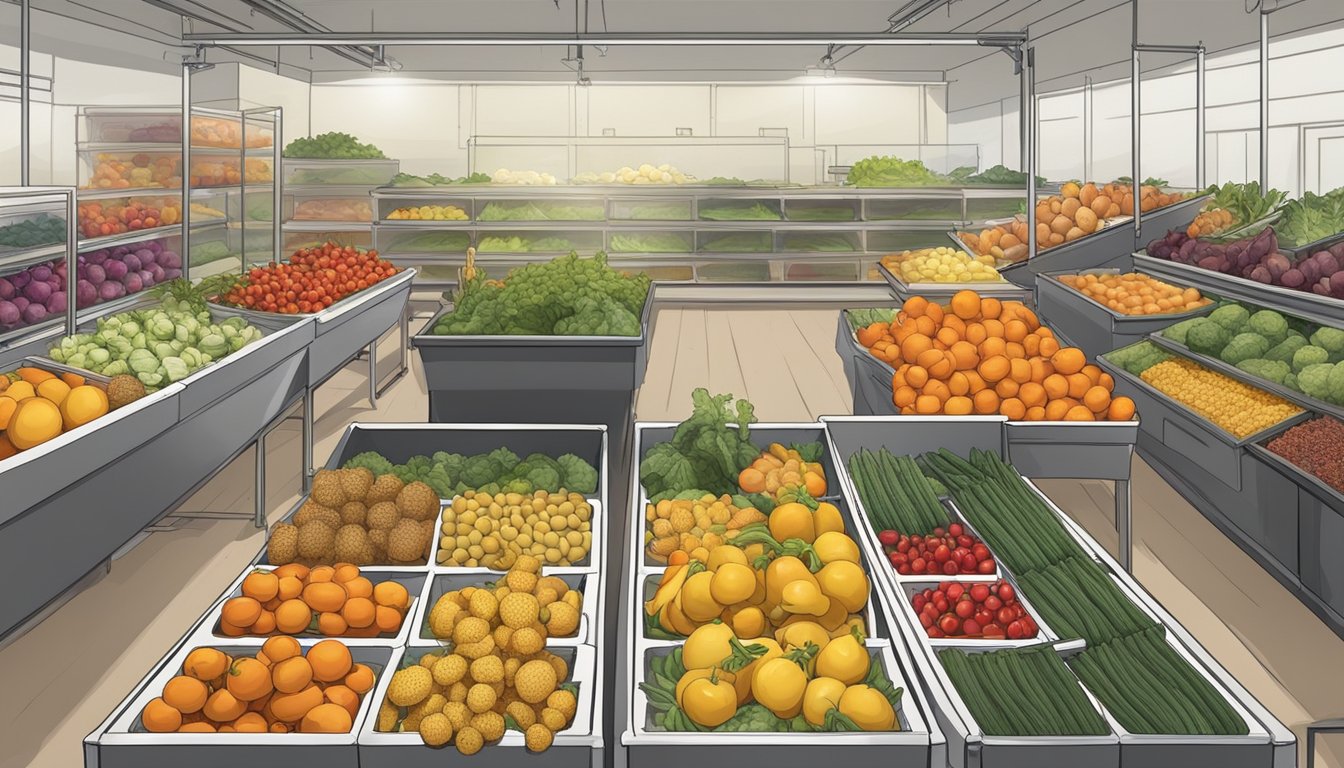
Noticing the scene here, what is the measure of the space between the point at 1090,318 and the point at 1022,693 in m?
4.12

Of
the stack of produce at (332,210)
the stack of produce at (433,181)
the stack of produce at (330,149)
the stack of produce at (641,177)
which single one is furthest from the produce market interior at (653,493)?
the stack of produce at (330,149)

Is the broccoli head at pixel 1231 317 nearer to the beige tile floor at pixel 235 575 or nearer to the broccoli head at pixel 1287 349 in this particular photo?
the broccoli head at pixel 1287 349

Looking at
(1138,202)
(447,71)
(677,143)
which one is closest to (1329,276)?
(1138,202)

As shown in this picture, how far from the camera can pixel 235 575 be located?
4.00 metres

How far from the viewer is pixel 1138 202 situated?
6066 millimetres

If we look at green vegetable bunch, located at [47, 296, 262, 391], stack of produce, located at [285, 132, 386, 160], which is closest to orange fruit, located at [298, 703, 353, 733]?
green vegetable bunch, located at [47, 296, 262, 391]

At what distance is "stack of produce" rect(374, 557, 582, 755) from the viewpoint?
1.86 m

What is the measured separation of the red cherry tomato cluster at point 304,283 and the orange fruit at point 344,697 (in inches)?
121

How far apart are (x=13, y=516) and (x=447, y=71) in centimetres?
1534

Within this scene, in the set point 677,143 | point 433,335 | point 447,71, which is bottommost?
point 433,335

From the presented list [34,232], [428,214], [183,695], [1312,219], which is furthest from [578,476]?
[428,214]

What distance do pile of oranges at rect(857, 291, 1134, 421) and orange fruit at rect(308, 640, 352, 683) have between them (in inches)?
88.3

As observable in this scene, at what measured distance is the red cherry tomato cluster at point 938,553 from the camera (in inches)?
109

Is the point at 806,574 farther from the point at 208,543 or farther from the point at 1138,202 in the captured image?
the point at 1138,202
